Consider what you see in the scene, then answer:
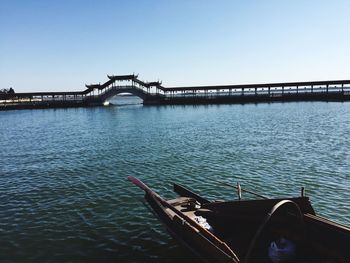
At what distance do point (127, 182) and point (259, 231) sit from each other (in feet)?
36.0

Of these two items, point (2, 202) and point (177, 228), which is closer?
point (177, 228)

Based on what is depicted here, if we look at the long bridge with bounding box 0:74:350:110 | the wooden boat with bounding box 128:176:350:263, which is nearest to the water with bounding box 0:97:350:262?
the wooden boat with bounding box 128:176:350:263

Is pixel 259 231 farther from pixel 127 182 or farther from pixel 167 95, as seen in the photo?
pixel 167 95

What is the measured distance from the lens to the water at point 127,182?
987 cm

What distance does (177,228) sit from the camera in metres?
8.67

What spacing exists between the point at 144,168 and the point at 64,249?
9.95 m

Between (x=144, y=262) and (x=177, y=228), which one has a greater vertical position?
(x=177, y=228)

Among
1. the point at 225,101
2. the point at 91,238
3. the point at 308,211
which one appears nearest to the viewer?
the point at 308,211

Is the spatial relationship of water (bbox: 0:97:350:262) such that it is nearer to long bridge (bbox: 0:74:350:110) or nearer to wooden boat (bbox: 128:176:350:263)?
wooden boat (bbox: 128:176:350:263)

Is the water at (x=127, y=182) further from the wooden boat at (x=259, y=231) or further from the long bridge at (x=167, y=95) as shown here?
the long bridge at (x=167, y=95)

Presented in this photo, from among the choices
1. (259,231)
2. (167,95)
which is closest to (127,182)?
(259,231)

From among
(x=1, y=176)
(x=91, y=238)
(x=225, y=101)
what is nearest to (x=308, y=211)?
(x=91, y=238)

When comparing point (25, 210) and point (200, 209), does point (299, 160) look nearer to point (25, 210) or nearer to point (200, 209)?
point (200, 209)

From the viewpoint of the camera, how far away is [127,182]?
1644 cm
